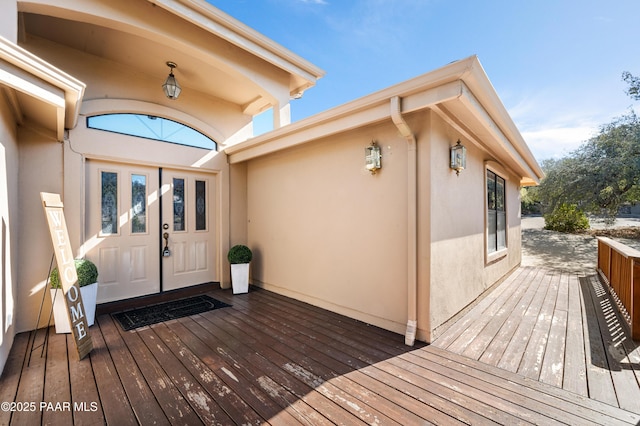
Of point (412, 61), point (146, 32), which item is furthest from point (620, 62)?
point (146, 32)

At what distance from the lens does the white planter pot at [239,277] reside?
4492 millimetres

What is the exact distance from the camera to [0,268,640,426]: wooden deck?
68.9 inches

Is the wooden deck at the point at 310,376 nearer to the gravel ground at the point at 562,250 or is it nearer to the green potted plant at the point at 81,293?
the green potted plant at the point at 81,293

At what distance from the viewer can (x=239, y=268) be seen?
14.8 feet

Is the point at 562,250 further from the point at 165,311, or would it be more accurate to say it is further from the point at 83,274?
the point at 83,274

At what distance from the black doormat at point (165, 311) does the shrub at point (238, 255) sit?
0.69m

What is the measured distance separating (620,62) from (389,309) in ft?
38.8

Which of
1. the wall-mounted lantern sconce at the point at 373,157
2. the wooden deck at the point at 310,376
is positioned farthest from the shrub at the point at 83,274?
the wall-mounted lantern sconce at the point at 373,157

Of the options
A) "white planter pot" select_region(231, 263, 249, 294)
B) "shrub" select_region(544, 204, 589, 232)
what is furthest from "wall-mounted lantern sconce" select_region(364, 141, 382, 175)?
"shrub" select_region(544, 204, 589, 232)

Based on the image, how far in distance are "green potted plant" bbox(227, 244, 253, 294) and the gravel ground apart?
25.1 ft

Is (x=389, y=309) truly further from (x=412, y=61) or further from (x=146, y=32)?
(x=412, y=61)

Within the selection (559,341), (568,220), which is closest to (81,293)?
(559,341)

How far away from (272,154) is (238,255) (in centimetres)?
181

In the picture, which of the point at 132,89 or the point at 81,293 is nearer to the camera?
the point at 81,293
